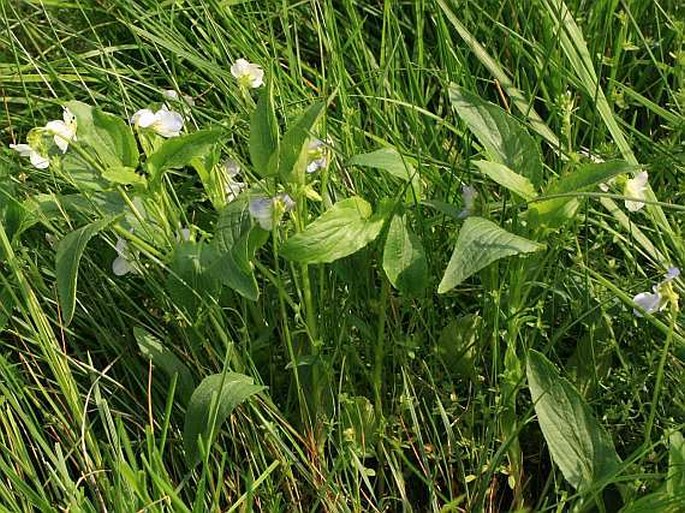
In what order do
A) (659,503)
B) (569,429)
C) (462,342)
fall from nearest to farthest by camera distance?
1. (659,503)
2. (569,429)
3. (462,342)

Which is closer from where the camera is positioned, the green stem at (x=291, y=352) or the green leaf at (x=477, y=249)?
the green leaf at (x=477, y=249)

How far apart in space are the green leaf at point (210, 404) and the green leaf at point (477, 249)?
22 cm

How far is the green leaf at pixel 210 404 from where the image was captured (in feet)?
3.28

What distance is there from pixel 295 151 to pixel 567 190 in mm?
257

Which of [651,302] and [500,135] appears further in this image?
[500,135]

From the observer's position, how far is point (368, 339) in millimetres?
1132

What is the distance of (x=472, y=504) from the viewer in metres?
1.08

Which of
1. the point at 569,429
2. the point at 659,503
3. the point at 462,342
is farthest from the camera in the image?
the point at 462,342

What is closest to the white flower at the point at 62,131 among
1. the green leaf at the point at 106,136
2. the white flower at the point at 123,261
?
the green leaf at the point at 106,136

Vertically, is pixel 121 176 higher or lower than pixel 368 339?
higher

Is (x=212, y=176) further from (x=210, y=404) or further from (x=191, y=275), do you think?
(x=210, y=404)

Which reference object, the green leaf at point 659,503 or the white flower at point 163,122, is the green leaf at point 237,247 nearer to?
the white flower at point 163,122

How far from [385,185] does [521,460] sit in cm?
34

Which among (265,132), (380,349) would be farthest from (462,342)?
(265,132)
